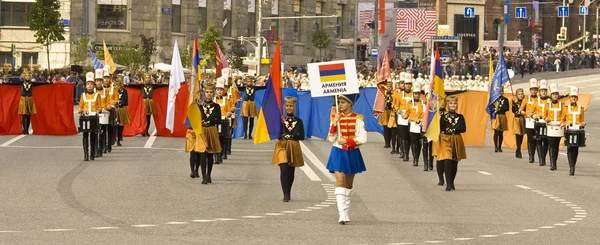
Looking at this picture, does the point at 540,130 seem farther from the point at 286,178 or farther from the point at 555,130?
the point at 286,178

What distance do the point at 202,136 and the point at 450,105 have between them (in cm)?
386

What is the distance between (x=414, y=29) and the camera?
379 feet

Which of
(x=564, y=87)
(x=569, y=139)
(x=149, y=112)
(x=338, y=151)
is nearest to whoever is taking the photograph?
(x=338, y=151)

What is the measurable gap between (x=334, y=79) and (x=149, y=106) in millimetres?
19632

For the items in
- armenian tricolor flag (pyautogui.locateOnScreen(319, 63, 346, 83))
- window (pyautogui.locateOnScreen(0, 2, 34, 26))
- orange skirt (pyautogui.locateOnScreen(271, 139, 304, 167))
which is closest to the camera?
armenian tricolor flag (pyautogui.locateOnScreen(319, 63, 346, 83))

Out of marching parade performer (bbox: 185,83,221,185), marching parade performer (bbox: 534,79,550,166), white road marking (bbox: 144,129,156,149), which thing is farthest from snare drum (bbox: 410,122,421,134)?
white road marking (bbox: 144,129,156,149)

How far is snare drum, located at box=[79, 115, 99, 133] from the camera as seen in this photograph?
2523 centimetres

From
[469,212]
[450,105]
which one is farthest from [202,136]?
[469,212]

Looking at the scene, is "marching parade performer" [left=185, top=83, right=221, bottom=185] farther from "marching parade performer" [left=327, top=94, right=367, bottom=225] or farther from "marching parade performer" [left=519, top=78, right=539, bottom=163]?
"marching parade performer" [left=519, top=78, right=539, bottom=163]

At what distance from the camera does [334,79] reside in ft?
55.7

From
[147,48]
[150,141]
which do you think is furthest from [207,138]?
[147,48]

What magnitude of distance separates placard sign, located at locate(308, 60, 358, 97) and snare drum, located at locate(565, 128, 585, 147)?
29.3ft

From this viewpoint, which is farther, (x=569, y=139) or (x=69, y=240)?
(x=569, y=139)

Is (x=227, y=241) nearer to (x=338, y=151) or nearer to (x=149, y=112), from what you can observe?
(x=338, y=151)
